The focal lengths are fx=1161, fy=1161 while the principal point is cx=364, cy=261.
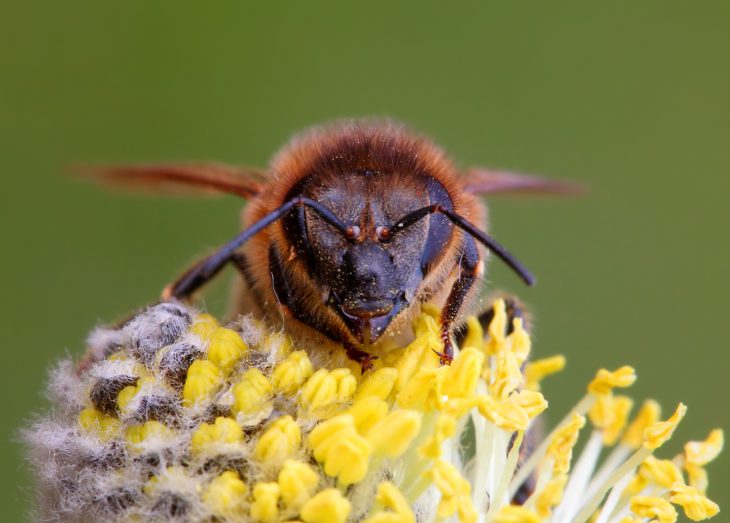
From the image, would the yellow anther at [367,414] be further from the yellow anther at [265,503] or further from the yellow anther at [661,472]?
the yellow anther at [661,472]

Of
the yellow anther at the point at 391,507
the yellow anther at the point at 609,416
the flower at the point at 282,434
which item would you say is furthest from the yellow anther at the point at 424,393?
the yellow anther at the point at 609,416

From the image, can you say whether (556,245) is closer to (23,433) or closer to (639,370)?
(639,370)

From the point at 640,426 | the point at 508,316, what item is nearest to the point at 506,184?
the point at 508,316

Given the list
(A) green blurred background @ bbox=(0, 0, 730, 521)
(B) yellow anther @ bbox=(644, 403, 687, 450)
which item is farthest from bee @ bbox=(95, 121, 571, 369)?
(A) green blurred background @ bbox=(0, 0, 730, 521)

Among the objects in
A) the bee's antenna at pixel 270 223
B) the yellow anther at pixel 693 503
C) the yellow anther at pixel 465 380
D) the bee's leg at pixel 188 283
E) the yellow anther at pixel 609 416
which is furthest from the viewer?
the yellow anther at pixel 609 416

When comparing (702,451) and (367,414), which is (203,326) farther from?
(702,451)
